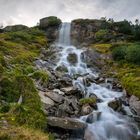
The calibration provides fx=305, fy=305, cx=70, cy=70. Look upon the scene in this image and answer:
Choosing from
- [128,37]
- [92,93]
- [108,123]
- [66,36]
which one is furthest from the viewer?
[66,36]

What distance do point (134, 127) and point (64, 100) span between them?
4.90 metres

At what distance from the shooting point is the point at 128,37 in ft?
193

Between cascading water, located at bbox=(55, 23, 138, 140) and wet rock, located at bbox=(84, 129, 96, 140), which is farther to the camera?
cascading water, located at bbox=(55, 23, 138, 140)

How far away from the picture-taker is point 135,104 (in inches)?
903

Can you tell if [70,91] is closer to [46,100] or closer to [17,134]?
[46,100]

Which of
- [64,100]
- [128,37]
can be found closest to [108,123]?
[64,100]

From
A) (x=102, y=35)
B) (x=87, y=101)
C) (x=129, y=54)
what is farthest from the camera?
(x=102, y=35)

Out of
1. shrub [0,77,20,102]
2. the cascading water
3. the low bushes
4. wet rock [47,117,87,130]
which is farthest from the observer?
the low bushes

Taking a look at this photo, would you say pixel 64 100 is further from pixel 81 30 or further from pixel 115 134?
pixel 81 30

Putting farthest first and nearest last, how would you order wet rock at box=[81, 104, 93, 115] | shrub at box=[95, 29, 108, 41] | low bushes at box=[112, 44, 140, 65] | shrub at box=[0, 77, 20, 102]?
shrub at box=[95, 29, 108, 41]
low bushes at box=[112, 44, 140, 65]
wet rock at box=[81, 104, 93, 115]
shrub at box=[0, 77, 20, 102]

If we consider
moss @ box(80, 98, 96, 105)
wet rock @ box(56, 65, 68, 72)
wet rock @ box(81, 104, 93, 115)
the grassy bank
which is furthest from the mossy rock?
wet rock @ box(56, 65, 68, 72)

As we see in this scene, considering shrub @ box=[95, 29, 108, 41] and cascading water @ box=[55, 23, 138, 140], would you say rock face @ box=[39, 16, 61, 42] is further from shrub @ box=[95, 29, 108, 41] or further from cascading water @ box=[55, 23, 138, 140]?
cascading water @ box=[55, 23, 138, 140]

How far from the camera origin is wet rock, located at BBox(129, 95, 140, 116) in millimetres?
22275

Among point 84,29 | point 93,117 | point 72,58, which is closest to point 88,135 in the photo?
point 93,117
